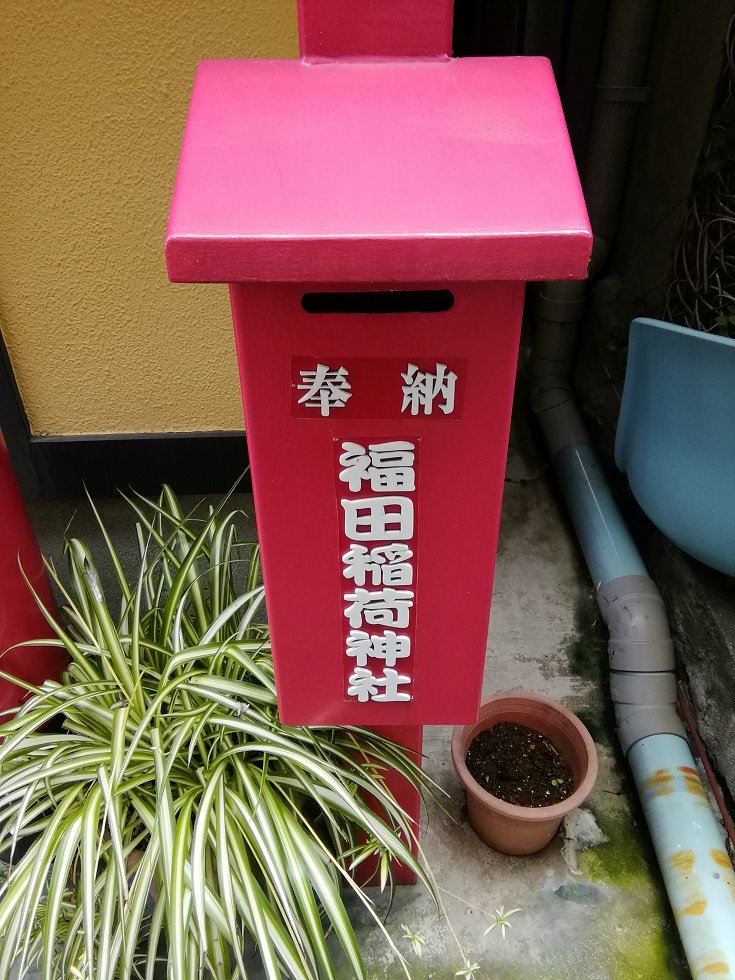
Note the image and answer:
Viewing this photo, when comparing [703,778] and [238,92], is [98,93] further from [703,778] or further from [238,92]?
[703,778]

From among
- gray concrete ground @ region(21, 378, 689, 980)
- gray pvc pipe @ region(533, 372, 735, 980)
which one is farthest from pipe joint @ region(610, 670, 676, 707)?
gray concrete ground @ region(21, 378, 689, 980)

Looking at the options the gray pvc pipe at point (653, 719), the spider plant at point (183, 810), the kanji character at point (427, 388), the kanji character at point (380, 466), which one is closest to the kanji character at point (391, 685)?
the spider plant at point (183, 810)

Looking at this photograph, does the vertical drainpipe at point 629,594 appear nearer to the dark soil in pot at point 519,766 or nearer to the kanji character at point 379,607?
the dark soil in pot at point 519,766

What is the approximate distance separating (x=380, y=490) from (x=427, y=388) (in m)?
0.16

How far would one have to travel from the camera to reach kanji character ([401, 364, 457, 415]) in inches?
35.6

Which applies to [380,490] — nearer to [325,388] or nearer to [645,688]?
[325,388]

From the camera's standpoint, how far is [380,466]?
0.98 metres

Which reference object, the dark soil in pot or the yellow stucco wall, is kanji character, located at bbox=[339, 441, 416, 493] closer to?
the dark soil in pot

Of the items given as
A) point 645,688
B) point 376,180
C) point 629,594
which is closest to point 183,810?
point 376,180

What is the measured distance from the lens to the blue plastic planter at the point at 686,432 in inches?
63.7

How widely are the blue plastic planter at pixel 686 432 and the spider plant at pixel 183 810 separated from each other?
2.82 feet

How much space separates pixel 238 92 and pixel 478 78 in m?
0.30

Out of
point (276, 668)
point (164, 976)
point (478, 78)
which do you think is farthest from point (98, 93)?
point (164, 976)

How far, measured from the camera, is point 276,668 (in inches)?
48.3
